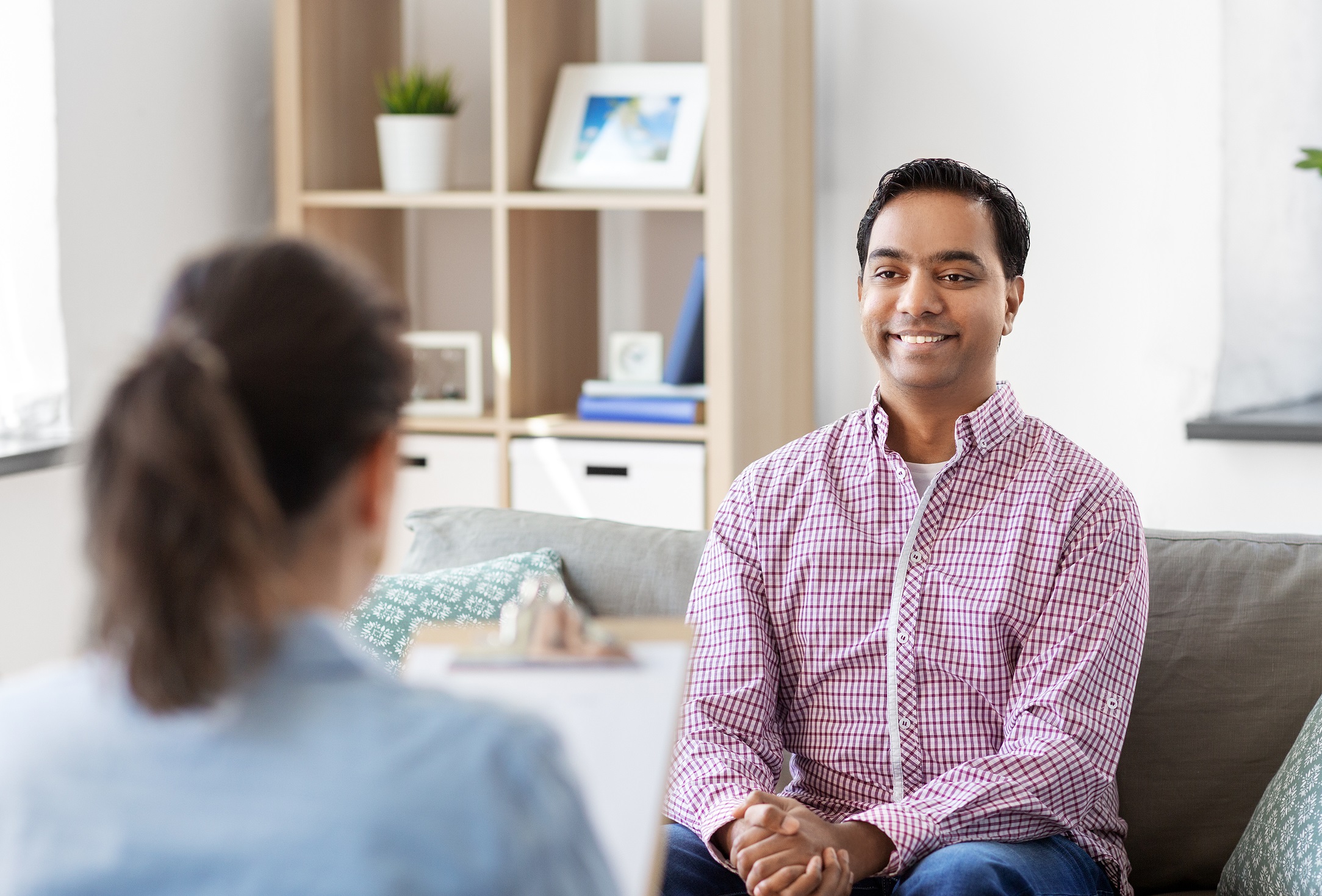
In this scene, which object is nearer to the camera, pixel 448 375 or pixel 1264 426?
pixel 1264 426

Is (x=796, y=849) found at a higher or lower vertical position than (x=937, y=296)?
lower

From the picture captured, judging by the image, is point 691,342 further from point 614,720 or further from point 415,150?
point 614,720

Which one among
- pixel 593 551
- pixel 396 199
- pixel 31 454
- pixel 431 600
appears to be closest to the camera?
pixel 431 600

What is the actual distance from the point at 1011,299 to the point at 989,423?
0.21 meters

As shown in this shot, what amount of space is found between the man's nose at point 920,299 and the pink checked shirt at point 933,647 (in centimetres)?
12

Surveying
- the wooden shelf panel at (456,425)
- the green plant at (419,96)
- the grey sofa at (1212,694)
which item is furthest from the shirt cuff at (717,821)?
the green plant at (419,96)

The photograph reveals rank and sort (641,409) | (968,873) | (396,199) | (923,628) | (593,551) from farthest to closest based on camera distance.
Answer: (396,199) → (641,409) → (593,551) → (923,628) → (968,873)

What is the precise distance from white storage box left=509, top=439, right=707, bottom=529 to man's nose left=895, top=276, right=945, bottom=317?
1.11 metres

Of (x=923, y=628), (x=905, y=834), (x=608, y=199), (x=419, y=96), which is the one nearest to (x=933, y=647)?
(x=923, y=628)

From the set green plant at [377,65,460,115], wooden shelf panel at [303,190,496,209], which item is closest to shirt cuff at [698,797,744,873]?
wooden shelf panel at [303,190,496,209]

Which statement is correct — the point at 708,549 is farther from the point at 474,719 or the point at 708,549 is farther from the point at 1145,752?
the point at 474,719

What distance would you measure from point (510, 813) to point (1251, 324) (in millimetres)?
2450

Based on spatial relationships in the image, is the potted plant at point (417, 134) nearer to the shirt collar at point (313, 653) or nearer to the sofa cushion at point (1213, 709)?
the sofa cushion at point (1213, 709)

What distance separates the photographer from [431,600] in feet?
5.78
